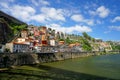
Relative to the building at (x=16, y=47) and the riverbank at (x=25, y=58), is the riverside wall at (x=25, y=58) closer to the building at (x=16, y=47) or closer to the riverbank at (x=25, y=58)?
the riverbank at (x=25, y=58)

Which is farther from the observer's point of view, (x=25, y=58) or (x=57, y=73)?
(x=25, y=58)

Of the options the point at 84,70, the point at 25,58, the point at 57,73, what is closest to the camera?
the point at 57,73

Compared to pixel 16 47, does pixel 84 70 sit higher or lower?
lower

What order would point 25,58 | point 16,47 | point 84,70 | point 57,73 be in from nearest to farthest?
point 57,73 < point 84,70 < point 25,58 < point 16,47

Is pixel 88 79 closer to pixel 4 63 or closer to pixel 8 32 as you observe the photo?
pixel 4 63

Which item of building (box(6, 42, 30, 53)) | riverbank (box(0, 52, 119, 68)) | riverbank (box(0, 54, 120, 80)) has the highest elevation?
building (box(6, 42, 30, 53))

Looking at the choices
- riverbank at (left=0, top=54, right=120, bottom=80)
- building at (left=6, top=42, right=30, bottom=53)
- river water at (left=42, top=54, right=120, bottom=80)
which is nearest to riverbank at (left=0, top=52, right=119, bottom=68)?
riverbank at (left=0, top=54, right=120, bottom=80)

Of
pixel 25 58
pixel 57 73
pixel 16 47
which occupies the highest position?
pixel 16 47

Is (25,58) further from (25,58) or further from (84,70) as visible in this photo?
(84,70)

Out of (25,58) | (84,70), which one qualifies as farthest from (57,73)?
(25,58)

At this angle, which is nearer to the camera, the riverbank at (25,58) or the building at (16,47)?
the riverbank at (25,58)

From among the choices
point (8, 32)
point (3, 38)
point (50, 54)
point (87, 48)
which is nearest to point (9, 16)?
point (8, 32)

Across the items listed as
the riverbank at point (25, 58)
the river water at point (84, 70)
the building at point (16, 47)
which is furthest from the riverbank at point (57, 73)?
the building at point (16, 47)

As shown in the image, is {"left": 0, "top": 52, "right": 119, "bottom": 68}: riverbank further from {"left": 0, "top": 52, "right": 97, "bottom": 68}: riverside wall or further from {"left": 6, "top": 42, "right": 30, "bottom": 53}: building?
{"left": 6, "top": 42, "right": 30, "bottom": 53}: building
